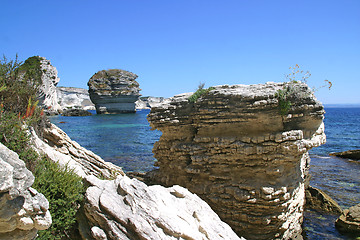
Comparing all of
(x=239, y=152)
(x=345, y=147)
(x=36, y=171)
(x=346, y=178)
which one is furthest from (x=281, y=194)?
(x=345, y=147)

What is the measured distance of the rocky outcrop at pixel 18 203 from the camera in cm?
404

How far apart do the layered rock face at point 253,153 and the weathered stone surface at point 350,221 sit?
1.87m

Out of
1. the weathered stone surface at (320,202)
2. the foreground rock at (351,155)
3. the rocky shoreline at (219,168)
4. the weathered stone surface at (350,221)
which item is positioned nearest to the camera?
the rocky shoreline at (219,168)

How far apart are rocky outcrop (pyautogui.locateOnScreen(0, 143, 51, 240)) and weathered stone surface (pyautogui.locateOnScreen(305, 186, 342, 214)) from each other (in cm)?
1319

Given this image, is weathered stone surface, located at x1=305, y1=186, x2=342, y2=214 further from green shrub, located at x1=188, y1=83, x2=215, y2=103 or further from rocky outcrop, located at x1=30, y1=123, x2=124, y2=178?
rocky outcrop, located at x1=30, y1=123, x2=124, y2=178

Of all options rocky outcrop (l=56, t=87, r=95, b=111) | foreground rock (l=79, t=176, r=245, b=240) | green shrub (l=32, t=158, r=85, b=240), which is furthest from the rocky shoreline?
rocky outcrop (l=56, t=87, r=95, b=111)

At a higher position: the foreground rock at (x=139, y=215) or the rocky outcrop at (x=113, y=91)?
the rocky outcrop at (x=113, y=91)

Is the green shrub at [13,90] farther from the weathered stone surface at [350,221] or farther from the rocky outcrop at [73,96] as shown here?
the rocky outcrop at [73,96]

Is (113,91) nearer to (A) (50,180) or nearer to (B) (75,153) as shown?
(B) (75,153)

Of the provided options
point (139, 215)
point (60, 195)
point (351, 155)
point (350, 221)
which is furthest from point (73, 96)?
point (139, 215)

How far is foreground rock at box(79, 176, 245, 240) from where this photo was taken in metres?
5.74

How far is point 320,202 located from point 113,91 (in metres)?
77.9

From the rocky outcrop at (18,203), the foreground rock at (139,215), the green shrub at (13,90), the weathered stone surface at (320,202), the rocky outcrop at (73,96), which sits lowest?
the weathered stone surface at (320,202)

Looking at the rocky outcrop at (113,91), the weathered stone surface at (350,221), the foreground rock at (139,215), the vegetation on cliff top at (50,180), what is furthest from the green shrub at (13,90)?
the rocky outcrop at (113,91)
